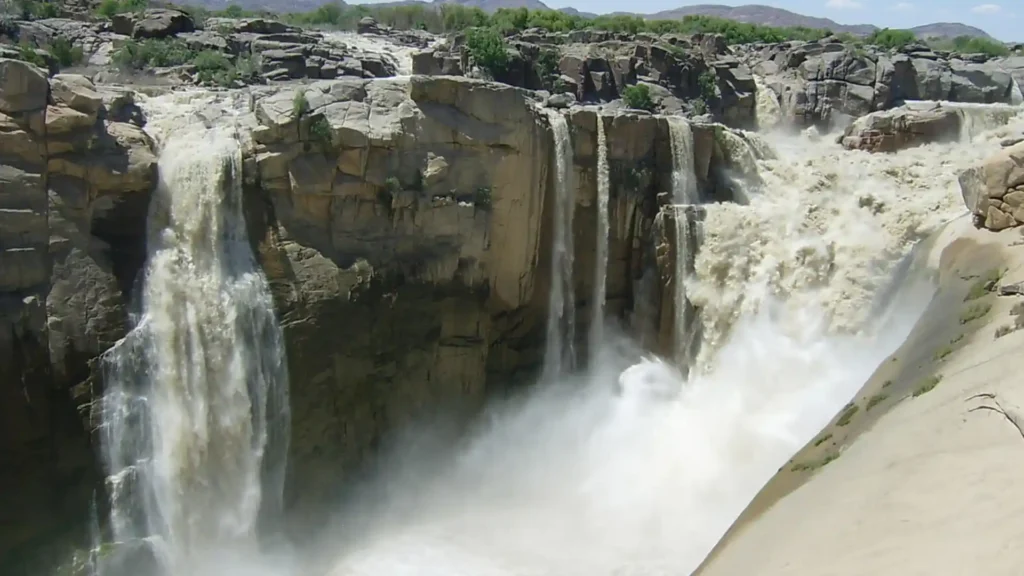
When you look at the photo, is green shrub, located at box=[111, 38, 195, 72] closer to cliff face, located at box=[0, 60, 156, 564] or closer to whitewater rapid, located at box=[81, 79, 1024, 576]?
whitewater rapid, located at box=[81, 79, 1024, 576]

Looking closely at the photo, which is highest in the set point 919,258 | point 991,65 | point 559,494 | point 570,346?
point 991,65

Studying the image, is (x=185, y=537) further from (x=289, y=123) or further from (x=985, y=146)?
(x=985, y=146)

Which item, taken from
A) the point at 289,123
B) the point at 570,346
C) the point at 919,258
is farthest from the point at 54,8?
the point at 919,258

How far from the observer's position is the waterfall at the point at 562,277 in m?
23.4

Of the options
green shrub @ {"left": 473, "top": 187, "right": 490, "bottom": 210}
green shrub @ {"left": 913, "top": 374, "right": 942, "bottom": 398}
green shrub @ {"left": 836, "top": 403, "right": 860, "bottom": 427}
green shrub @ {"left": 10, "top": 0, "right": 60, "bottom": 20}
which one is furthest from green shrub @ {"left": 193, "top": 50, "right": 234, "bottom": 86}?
green shrub @ {"left": 913, "top": 374, "right": 942, "bottom": 398}

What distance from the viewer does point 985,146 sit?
31.0 metres

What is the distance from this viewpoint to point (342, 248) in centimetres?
2041

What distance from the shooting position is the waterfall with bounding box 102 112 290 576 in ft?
59.4

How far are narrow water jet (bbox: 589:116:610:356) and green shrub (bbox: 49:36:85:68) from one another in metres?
21.1

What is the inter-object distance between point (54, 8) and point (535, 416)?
36.7 meters

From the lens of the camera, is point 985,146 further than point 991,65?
No

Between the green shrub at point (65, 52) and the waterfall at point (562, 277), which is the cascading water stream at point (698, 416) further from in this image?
the green shrub at point (65, 52)

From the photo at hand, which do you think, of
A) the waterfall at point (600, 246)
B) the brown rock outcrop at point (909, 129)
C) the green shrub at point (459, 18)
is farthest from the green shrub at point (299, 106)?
the green shrub at point (459, 18)

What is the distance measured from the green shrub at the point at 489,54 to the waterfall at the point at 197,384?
2261 centimetres
